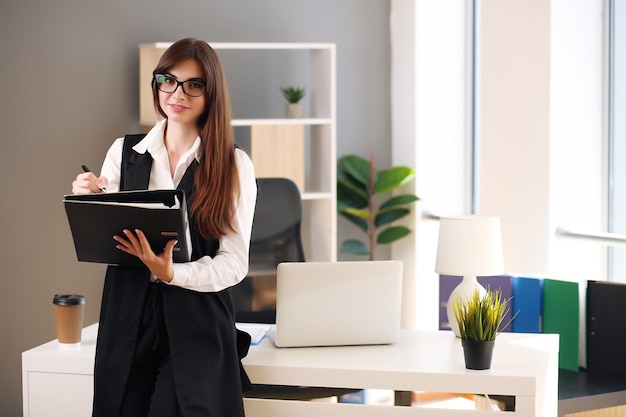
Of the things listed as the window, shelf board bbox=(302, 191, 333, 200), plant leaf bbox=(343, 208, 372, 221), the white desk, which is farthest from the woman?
plant leaf bbox=(343, 208, 372, 221)

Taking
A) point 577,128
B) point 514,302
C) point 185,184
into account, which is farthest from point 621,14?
point 185,184

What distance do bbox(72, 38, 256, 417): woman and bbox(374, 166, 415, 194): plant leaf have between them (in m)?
2.70

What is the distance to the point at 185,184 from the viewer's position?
2369mm

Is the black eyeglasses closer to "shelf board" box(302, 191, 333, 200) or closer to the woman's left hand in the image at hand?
the woman's left hand

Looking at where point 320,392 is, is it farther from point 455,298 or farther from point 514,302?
point 514,302

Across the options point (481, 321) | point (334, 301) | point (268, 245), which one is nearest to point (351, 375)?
point (334, 301)

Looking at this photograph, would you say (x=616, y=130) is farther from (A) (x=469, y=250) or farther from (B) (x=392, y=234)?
(A) (x=469, y=250)

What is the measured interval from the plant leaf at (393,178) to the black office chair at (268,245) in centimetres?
132

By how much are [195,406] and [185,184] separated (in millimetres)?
576

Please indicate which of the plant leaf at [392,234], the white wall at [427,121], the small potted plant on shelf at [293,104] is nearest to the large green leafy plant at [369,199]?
the plant leaf at [392,234]

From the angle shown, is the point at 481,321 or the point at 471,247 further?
the point at 471,247

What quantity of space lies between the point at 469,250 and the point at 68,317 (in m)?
1.27

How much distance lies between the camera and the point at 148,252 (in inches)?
87.0

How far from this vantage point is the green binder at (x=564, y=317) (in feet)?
12.3
